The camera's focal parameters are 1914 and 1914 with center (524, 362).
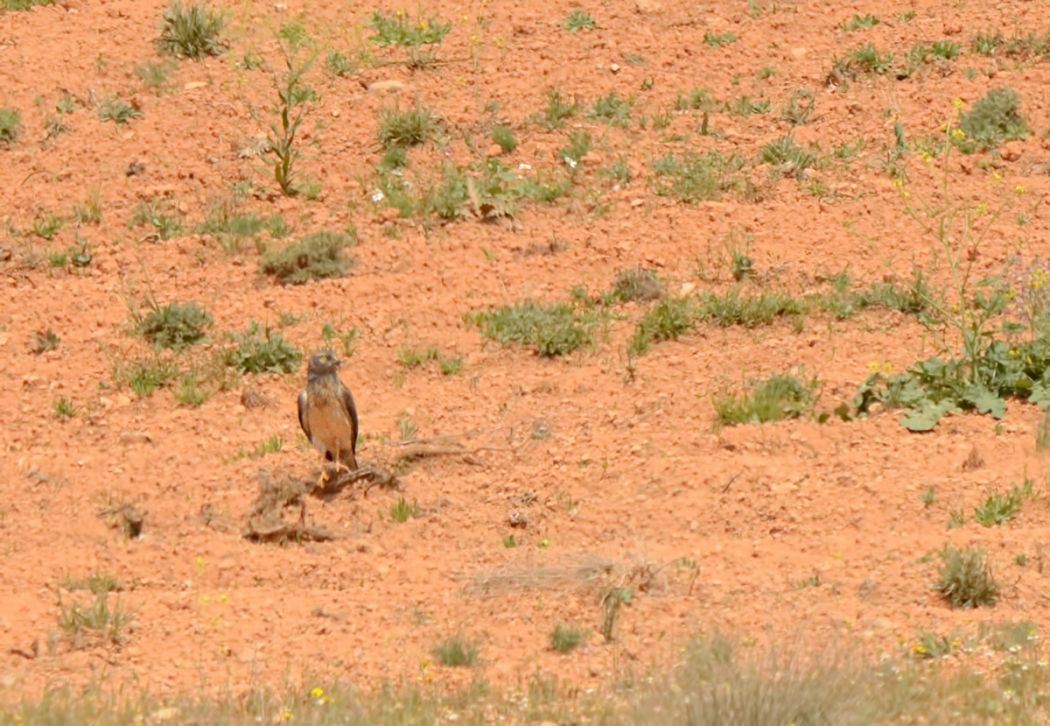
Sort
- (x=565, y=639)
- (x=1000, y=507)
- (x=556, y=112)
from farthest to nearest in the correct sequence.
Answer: (x=556, y=112), (x=1000, y=507), (x=565, y=639)

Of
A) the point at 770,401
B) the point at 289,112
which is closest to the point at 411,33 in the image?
the point at 289,112

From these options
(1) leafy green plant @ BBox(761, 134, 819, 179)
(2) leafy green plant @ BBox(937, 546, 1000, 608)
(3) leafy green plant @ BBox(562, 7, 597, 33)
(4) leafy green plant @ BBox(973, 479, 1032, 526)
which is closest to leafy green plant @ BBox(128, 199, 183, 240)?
(3) leafy green plant @ BBox(562, 7, 597, 33)

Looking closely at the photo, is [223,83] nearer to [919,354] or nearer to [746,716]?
[919,354]

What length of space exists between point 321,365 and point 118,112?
458cm

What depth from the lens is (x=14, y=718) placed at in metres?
6.85

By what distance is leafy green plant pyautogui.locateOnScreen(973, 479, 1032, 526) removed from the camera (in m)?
8.59

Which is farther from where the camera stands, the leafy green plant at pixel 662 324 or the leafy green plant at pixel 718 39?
the leafy green plant at pixel 718 39

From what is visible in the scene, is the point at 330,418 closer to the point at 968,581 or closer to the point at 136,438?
the point at 136,438

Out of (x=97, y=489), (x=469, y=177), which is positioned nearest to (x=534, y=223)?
(x=469, y=177)

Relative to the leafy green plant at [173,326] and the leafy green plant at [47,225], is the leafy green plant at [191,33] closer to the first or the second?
the leafy green plant at [47,225]

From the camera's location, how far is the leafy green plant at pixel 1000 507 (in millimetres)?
8594

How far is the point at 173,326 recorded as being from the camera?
441 inches

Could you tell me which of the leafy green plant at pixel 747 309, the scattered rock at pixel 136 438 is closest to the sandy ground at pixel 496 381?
→ the scattered rock at pixel 136 438

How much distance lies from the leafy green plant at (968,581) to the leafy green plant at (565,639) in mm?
1536
